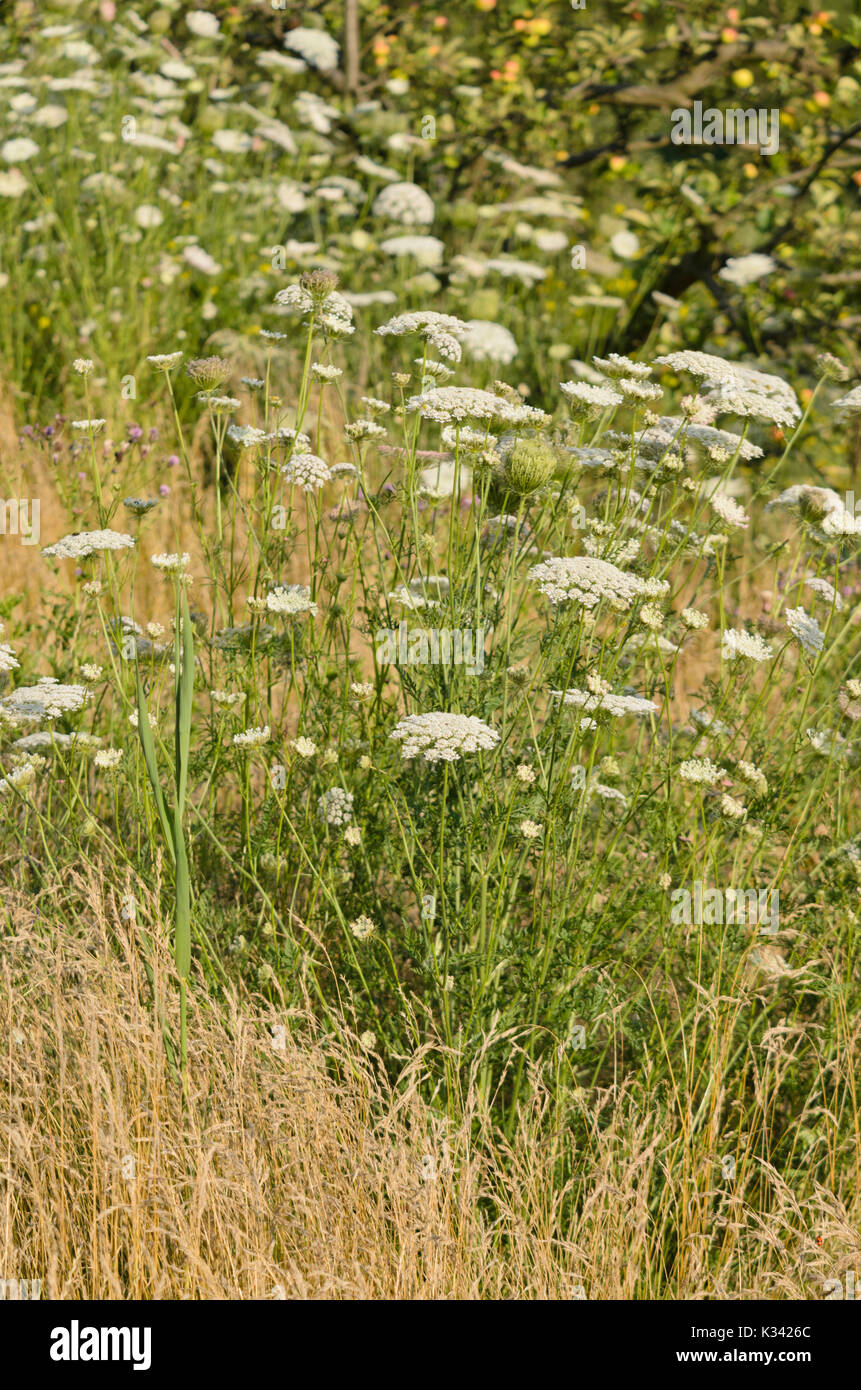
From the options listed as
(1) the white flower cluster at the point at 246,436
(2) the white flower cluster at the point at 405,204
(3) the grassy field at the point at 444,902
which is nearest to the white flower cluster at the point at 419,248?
(2) the white flower cluster at the point at 405,204

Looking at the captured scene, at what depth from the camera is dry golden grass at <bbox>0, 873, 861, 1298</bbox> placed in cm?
182

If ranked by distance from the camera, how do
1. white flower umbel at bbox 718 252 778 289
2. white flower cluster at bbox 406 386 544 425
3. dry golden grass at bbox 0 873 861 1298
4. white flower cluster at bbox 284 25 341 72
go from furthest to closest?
white flower cluster at bbox 284 25 341 72 → white flower umbel at bbox 718 252 778 289 → white flower cluster at bbox 406 386 544 425 → dry golden grass at bbox 0 873 861 1298

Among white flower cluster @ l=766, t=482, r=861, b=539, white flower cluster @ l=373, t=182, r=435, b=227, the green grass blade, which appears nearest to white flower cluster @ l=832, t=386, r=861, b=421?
white flower cluster @ l=766, t=482, r=861, b=539

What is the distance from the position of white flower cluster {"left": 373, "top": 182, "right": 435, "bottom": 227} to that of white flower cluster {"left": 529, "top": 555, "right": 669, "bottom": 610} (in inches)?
165

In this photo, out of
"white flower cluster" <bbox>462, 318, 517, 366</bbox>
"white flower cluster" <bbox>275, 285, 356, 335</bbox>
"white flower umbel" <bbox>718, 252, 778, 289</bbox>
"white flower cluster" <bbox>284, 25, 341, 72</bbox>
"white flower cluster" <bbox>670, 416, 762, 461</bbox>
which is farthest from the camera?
"white flower cluster" <bbox>284, 25, 341, 72</bbox>

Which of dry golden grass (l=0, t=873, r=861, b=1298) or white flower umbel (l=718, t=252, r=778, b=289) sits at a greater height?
white flower umbel (l=718, t=252, r=778, b=289)

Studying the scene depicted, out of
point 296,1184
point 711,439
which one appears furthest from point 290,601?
point 296,1184

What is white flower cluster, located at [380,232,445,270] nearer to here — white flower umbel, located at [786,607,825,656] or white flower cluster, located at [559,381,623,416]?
white flower cluster, located at [559,381,623,416]

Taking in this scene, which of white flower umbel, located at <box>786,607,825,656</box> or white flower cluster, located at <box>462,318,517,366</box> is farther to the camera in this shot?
white flower cluster, located at <box>462,318,517,366</box>

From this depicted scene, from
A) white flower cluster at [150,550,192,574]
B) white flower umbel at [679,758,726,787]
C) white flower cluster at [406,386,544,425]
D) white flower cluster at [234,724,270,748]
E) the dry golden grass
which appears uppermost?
white flower cluster at [406,386,544,425]

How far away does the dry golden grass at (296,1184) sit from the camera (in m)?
1.82

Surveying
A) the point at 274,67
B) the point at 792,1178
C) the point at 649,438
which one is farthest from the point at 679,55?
the point at 792,1178

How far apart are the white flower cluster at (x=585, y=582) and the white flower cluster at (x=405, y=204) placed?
4192 millimetres
